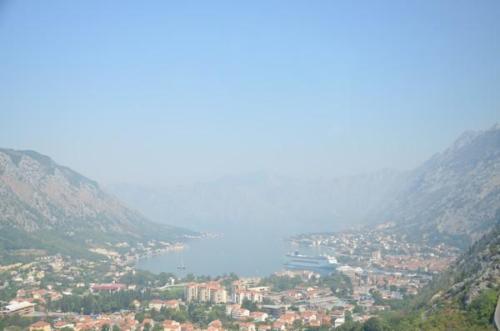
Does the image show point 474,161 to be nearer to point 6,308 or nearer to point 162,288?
point 162,288

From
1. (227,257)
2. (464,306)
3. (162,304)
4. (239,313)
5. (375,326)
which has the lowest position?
(239,313)

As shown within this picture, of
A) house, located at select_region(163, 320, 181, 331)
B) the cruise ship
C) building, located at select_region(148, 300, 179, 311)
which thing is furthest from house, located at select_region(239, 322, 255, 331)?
the cruise ship

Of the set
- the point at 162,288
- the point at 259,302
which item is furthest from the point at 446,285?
the point at 162,288

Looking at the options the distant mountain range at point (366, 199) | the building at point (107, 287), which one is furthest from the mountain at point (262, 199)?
the building at point (107, 287)

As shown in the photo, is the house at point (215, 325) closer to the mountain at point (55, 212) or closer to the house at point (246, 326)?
the house at point (246, 326)

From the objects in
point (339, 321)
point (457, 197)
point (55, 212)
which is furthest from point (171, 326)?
point (457, 197)

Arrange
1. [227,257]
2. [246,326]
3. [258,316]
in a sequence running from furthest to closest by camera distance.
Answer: [227,257] → [258,316] → [246,326]

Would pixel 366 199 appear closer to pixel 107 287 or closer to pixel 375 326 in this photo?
pixel 107 287
